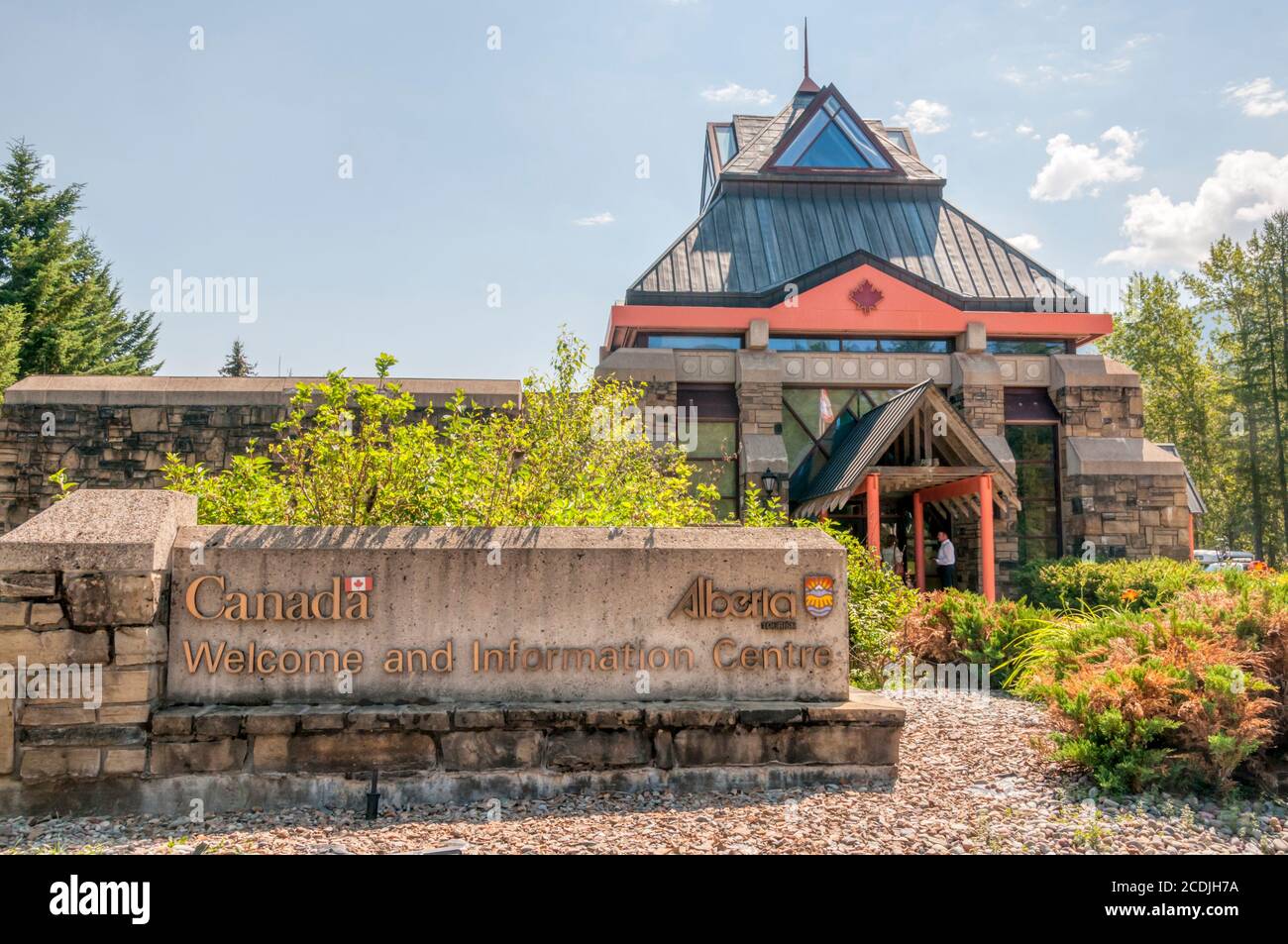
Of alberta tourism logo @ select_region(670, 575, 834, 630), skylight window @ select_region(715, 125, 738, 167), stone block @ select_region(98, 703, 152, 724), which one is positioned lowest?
stone block @ select_region(98, 703, 152, 724)

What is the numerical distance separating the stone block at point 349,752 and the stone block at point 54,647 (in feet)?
3.79

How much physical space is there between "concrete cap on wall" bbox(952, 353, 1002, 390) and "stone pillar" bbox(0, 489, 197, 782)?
15.7m

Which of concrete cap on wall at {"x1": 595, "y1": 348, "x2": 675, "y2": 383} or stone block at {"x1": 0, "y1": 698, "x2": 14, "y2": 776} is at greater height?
concrete cap on wall at {"x1": 595, "y1": 348, "x2": 675, "y2": 383}

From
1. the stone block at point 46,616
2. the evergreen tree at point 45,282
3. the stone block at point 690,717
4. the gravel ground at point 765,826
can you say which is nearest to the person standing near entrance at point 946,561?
the gravel ground at point 765,826

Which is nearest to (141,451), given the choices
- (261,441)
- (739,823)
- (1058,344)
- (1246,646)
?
(261,441)

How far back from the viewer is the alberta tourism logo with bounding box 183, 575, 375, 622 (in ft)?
16.9

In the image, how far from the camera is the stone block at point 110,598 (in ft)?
15.8

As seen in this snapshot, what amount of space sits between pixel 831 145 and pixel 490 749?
20256 millimetres

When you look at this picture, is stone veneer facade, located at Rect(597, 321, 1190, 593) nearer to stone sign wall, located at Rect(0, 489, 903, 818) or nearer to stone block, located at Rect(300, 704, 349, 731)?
stone sign wall, located at Rect(0, 489, 903, 818)

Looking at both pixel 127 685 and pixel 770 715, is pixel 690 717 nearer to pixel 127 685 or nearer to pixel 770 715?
pixel 770 715

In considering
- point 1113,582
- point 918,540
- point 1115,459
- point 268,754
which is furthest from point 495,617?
point 1115,459

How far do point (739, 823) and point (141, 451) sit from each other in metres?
11.6

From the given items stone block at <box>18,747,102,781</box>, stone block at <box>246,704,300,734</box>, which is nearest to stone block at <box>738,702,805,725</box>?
stone block at <box>246,704,300,734</box>

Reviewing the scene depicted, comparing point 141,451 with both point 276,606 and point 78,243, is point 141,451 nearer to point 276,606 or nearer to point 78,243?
point 276,606
